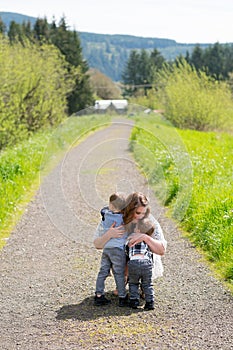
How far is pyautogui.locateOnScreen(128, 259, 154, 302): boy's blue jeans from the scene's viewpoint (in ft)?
21.1

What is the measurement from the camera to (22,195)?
45.4 feet

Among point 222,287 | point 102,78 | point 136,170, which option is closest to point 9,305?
point 222,287

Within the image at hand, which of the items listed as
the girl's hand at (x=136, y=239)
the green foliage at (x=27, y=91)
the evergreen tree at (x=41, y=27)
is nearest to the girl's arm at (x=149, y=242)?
the girl's hand at (x=136, y=239)

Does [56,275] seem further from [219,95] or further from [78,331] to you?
[219,95]

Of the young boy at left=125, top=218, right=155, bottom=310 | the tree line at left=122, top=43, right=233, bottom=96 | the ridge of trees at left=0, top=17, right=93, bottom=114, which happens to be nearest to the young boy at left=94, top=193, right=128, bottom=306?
the young boy at left=125, top=218, right=155, bottom=310

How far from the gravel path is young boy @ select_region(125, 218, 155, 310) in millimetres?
146

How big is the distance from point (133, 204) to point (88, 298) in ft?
4.11

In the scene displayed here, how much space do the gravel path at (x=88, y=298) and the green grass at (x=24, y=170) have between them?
48 cm

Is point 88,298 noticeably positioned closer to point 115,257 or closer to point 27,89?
point 115,257

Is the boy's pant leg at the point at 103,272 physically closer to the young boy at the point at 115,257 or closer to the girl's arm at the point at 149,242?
the young boy at the point at 115,257

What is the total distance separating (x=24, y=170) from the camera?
1602cm

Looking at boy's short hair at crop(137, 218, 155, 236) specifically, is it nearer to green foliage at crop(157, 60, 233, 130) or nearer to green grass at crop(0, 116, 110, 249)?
green grass at crop(0, 116, 110, 249)

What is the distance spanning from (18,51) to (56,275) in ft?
86.6

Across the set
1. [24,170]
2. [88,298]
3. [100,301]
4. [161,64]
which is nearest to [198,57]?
[161,64]
